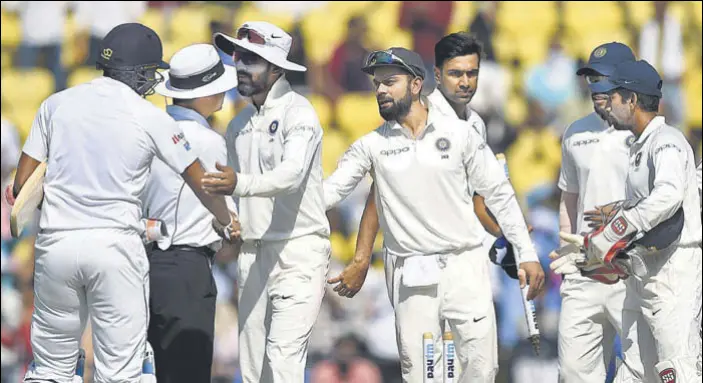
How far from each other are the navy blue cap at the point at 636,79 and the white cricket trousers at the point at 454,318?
1.10 m

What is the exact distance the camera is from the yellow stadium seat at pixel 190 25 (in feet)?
31.9

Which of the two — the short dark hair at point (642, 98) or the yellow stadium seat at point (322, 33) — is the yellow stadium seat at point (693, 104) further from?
the short dark hair at point (642, 98)

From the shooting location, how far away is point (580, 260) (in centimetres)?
666

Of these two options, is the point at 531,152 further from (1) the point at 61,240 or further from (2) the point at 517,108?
(1) the point at 61,240

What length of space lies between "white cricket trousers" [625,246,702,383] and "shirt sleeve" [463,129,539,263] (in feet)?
1.90

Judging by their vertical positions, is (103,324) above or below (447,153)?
below

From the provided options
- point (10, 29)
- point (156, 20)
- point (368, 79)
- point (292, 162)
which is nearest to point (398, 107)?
point (292, 162)

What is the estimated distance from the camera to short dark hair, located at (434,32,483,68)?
7559 millimetres

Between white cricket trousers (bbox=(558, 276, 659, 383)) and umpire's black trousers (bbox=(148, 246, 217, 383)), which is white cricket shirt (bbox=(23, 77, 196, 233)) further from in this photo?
white cricket trousers (bbox=(558, 276, 659, 383))

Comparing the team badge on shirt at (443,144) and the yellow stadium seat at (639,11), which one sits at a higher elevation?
the yellow stadium seat at (639,11)

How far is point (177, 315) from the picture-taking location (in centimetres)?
694

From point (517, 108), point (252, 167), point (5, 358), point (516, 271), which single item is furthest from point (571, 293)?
point (5, 358)

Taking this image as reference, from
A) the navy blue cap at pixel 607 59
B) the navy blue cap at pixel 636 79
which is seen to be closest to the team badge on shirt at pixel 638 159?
the navy blue cap at pixel 636 79

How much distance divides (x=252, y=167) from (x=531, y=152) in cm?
327
